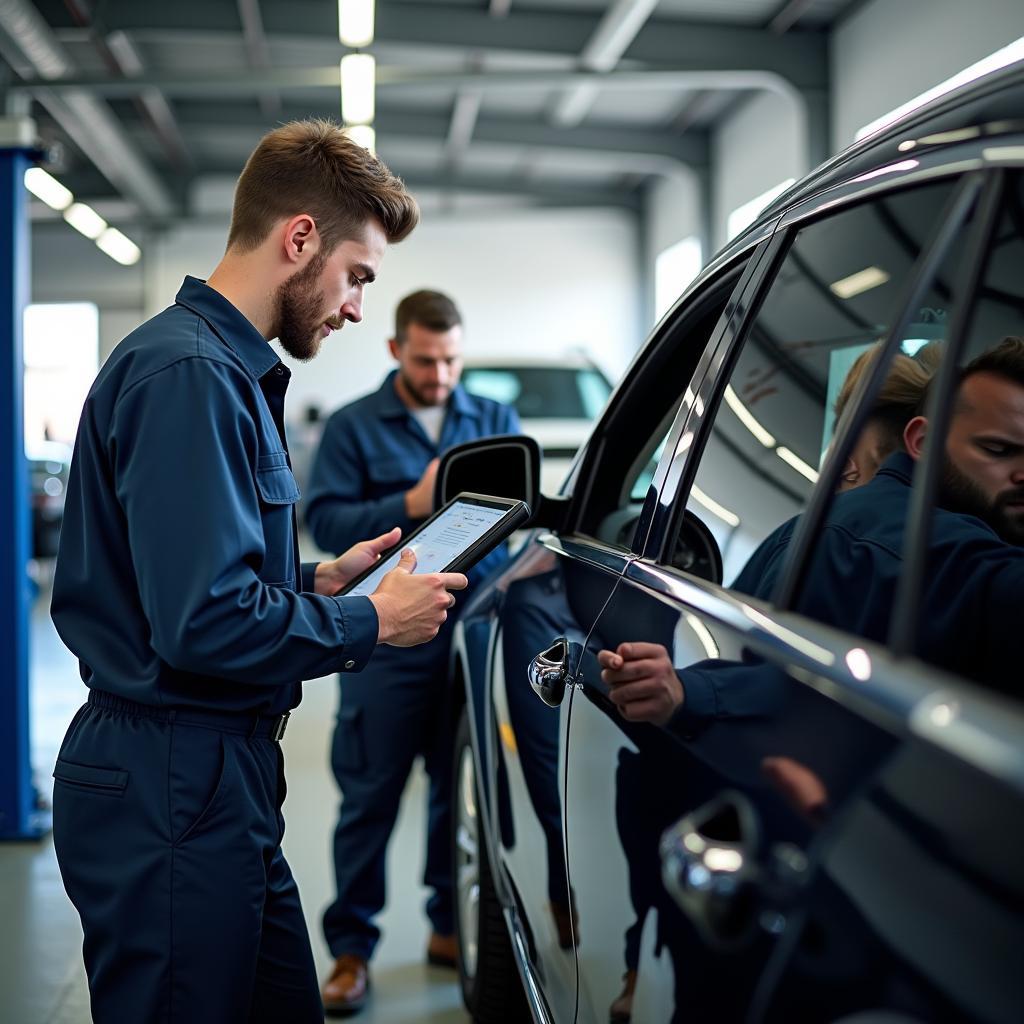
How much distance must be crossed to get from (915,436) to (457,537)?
91cm

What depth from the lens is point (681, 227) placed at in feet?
45.4

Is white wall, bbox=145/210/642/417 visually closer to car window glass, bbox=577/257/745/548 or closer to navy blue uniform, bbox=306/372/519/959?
navy blue uniform, bbox=306/372/519/959

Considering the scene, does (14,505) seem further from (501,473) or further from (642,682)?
(642,682)

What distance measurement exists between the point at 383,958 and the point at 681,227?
11.6m

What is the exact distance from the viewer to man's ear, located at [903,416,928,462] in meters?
1.10

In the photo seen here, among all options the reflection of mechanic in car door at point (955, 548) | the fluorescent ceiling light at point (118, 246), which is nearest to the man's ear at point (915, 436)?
the reflection of mechanic in car door at point (955, 548)

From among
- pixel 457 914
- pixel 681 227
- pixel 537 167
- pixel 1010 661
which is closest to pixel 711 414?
pixel 1010 661

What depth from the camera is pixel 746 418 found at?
1.53 m

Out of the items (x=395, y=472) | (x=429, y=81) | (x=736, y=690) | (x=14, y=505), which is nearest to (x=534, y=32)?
(x=429, y=81)

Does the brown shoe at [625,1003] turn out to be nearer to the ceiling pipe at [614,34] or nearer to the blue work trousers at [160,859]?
the blue work trousers at [160,859]

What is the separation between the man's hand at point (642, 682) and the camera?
1.27m

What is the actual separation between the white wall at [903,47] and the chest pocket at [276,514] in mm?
6181

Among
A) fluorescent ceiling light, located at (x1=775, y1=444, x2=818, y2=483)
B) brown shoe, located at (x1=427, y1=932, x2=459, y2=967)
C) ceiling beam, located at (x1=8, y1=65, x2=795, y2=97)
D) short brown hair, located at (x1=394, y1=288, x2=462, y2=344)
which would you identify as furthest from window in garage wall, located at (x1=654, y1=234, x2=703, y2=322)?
fluorescent ceiling light, located at (x1=775, y1=444, x2=818, y2=483)

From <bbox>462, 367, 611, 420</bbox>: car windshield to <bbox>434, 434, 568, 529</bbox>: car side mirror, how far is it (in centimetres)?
538
